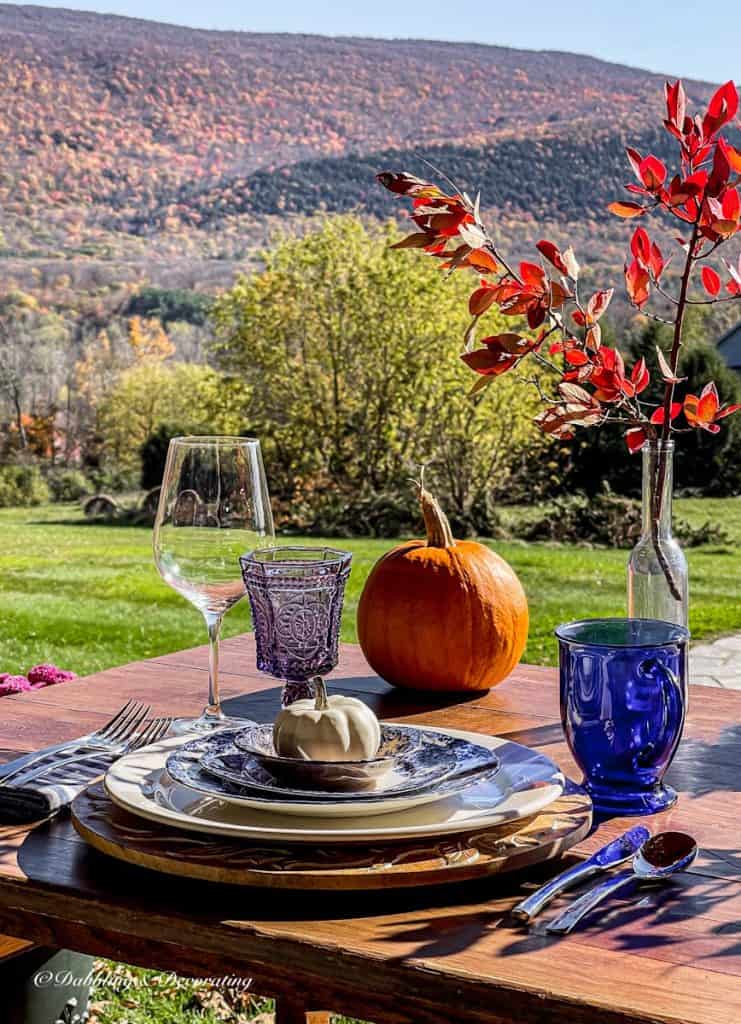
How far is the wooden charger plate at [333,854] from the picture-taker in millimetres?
757

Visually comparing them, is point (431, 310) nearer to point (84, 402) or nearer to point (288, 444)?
point (288, 444)

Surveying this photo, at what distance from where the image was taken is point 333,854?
2.61 ft

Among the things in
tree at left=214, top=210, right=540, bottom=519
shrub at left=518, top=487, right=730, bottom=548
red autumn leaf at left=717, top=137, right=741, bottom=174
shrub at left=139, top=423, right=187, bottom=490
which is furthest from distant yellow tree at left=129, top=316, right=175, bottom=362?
red autumn leaf at left=717, top=137, right=741, bottom=174

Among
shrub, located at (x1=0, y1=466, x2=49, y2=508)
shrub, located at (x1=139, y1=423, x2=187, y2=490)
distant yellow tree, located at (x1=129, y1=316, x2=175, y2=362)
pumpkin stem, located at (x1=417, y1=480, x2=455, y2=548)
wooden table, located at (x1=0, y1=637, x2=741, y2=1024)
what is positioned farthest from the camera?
distant yellow tree, located at (x1=129, y1=316, x2=175, y2=362)

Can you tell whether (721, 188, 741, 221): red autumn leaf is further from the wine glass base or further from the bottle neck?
the wine glass base

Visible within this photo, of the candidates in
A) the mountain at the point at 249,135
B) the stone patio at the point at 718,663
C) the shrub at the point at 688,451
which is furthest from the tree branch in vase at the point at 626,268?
the mountain at the point at 249,135

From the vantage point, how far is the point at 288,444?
7.94 metres

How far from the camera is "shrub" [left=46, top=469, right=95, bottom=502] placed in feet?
30.6

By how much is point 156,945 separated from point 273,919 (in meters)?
0.08

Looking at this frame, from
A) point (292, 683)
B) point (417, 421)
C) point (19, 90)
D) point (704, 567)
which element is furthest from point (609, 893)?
point (19, 90)

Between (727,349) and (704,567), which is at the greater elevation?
(727,349)

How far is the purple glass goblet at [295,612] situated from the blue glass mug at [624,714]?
242mm

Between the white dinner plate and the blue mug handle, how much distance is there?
76 mm

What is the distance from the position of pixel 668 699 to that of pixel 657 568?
0.28 m
